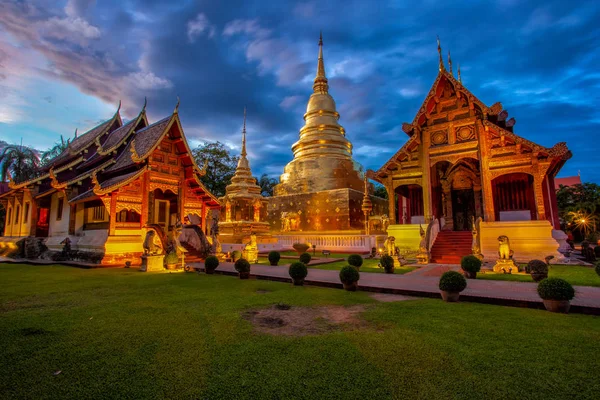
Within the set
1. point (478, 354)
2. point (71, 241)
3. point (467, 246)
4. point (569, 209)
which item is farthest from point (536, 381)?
point (569, 209)

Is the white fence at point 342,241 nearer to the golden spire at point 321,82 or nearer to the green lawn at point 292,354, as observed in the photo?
the green lawn at point 292,354

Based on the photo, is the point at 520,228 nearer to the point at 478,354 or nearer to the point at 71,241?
the point at 478,354

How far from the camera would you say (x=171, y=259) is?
12414 millimetres

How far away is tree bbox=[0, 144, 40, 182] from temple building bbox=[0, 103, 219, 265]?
43.2 feet

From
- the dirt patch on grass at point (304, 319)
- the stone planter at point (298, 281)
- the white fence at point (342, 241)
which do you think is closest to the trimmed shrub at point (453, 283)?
the dirt patch on grass at point (304, 319)

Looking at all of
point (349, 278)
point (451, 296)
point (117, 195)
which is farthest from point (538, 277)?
point (117, 195)

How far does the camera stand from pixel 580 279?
342 inches

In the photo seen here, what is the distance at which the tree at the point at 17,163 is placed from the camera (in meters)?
29.6

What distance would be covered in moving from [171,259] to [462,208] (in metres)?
16.4

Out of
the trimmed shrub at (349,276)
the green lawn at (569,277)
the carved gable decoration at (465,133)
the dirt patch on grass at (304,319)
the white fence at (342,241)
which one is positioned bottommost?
the dirt patch on grass at (304,319)

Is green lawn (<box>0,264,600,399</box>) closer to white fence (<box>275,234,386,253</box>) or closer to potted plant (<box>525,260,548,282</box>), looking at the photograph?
potted plant (<box>525,260,548,282</box>)

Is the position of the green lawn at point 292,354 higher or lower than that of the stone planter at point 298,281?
lower

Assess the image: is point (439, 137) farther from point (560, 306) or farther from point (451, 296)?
point (560, 306)

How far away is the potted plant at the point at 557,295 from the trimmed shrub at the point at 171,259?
11740mm
